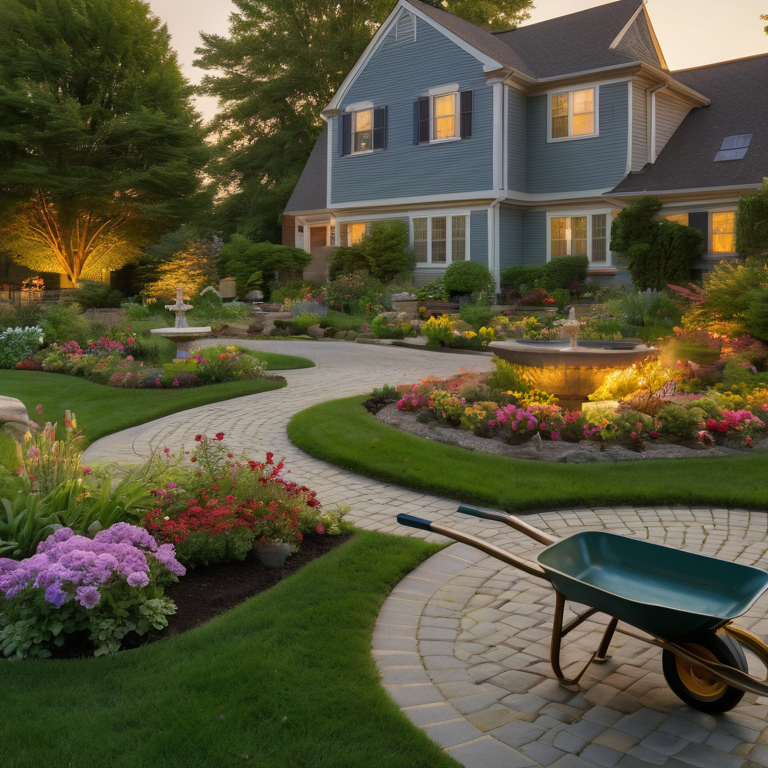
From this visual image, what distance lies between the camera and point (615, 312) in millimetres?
15711

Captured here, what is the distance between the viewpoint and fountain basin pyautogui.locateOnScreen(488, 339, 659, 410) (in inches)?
337

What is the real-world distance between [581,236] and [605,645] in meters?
20.6

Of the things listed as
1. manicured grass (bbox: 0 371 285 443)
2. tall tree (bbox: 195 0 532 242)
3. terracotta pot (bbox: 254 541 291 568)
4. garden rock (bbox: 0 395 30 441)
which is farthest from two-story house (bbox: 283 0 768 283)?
garden rock (bbox: 0 395 30 441)

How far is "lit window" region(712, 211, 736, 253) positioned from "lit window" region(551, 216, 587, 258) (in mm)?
3659

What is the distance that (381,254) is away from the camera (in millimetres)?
24422

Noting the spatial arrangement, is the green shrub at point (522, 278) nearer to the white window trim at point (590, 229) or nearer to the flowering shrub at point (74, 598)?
the white window trim at point (590, 229)

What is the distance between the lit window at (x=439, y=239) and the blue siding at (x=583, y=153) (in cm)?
256

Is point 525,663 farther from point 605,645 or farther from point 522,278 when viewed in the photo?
point 522,278

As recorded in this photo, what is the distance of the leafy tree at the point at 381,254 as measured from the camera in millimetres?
24344

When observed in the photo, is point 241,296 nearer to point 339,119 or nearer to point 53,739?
point 339,119

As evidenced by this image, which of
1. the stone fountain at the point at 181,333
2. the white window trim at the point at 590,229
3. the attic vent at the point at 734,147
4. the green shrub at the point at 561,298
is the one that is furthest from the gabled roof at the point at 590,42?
the stone fountain at the point at 181,333

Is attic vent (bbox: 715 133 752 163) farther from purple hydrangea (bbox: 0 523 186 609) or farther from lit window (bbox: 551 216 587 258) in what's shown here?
purple hydrangea (bbox: 0 523 186 609)

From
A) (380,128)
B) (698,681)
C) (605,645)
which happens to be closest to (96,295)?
(380,128)

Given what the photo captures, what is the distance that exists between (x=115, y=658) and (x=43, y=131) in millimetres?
30956
